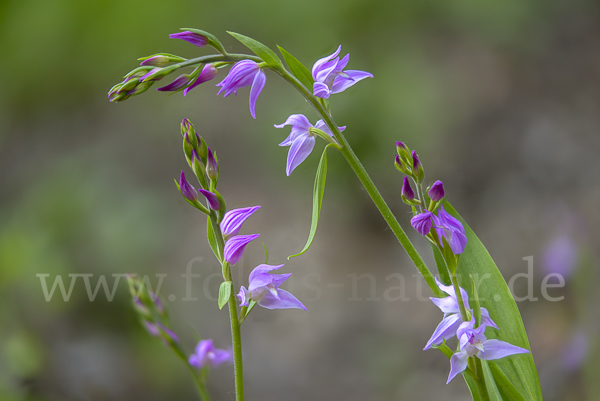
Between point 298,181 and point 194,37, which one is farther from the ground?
point 194,37

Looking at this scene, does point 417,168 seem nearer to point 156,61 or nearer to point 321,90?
point 321,90

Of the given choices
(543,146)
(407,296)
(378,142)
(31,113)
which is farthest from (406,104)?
(31,113)

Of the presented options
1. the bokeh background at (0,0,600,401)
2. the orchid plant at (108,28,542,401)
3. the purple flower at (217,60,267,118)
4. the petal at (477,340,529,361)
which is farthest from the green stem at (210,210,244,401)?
the bokeh background at (0,0,600,401)

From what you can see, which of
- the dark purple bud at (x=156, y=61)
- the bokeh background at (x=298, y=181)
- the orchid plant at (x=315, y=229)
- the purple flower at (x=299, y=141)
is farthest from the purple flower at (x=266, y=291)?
the bokeh background at (x=298, y=181)

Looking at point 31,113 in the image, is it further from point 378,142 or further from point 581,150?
point 581,150

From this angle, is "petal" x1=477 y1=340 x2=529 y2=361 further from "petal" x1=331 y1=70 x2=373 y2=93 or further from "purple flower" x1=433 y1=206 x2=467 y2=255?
"petal" x1=331 y1=70 x2=373 y2=93

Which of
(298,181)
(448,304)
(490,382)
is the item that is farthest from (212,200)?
(298,181)
